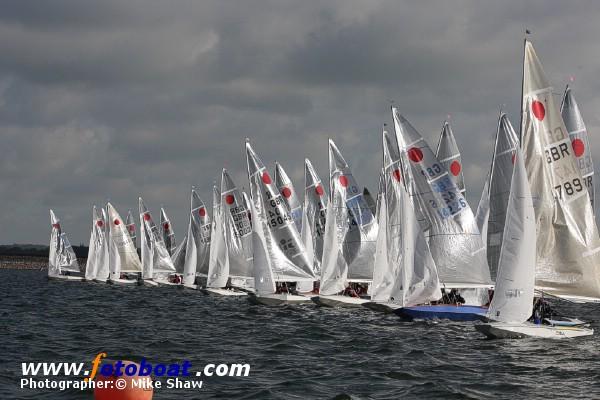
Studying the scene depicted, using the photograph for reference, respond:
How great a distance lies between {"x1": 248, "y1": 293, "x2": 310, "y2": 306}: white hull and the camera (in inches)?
2093

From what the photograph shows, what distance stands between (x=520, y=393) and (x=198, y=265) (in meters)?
64.7

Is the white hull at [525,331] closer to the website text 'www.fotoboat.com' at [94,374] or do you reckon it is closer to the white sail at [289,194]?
the website text 'www.fotoboat.com' at [94,374]

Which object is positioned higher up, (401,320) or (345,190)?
(345,190)

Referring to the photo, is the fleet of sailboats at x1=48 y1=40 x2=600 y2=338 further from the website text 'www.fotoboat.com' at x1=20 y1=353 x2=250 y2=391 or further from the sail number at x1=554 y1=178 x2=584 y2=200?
the website text 'www.fotoboat.com' at x1=20 y1=353 x2=250 y2=391

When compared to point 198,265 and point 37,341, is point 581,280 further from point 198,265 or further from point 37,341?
point 198,265

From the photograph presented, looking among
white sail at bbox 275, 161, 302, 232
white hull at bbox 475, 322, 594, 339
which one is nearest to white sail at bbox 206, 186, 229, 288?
white sail at bbox 275, 161, 302, 232

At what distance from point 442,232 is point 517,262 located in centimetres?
1230

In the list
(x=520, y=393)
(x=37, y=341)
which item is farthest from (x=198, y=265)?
(x=520, y=393)

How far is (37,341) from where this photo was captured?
33.2 metres

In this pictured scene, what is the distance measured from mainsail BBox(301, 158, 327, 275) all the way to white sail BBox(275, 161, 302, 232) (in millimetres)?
638

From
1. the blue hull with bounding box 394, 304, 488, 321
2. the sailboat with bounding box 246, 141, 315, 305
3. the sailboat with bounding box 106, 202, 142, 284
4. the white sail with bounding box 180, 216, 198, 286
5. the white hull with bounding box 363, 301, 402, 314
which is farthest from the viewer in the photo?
the sailboat with bounding box 106, 202, 142, 284

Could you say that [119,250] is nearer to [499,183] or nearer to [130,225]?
[130,225]

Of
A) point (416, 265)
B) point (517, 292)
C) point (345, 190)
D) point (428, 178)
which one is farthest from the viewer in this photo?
point (345, 190)

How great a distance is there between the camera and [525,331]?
32438 millimetres
